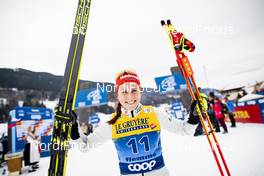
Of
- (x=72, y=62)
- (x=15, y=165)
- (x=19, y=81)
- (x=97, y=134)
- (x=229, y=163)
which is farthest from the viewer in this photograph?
(x=19, y=81)

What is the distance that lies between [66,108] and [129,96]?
775mm

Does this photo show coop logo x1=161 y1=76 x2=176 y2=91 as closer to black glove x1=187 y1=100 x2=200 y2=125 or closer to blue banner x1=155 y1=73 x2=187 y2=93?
blue banner x1=155 y1=73 x2=187 y2=93

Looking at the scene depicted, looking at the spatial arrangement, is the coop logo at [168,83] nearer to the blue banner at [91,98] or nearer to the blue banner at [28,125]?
the blue banner at [91,98]

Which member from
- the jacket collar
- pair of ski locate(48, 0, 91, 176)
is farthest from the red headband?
pair of ski locate(48, 0, 91, 176)

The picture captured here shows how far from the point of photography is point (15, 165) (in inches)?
230

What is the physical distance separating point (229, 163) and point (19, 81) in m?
37.1

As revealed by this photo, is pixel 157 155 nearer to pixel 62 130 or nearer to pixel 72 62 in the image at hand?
pixel 62 130

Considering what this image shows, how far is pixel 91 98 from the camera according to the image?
15.5 meters

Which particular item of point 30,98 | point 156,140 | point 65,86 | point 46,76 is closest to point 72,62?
point 65,86

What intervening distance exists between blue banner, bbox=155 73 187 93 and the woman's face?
13.1 metres

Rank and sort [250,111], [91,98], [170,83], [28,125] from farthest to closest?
[91,98], [170,83], [28,125], [250,111]

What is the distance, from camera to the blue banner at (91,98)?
15336mm

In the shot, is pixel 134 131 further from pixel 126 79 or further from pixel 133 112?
pixel 126 79

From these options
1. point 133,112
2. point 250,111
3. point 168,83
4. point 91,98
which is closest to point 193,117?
point 133,112
